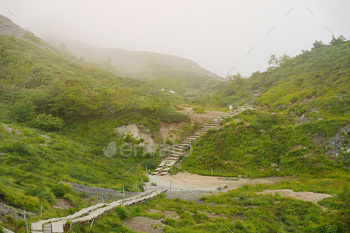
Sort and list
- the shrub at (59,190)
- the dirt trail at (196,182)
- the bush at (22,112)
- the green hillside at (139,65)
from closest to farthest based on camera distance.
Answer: the shrub at (59,190) → the dirt trail at (196,182) → the bush at (22,112) → the green hillside at (139,65)

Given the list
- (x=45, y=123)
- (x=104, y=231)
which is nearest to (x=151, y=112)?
(x=45, y=123)

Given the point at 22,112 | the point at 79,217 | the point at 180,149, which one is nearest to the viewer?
the point at 79,217

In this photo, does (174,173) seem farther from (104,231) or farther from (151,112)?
(104,231)

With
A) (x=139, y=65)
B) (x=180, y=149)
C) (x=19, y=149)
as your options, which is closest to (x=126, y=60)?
(x=139, y=65)

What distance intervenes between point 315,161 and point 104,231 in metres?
13.5

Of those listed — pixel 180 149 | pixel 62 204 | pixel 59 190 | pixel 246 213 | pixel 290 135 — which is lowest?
pixel 246 213

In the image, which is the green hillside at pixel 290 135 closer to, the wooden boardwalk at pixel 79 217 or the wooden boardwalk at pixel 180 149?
the wooden boardwalk at pixel 180 149

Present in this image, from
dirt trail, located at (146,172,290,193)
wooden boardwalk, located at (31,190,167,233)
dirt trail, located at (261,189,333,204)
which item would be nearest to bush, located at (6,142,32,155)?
wooden boardwalk, located at (31,190,167,233)

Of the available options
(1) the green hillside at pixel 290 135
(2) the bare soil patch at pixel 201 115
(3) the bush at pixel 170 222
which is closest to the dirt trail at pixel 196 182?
(1) the green hillside at pixel 290 135

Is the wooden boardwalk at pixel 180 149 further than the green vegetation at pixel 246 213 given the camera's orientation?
Yes

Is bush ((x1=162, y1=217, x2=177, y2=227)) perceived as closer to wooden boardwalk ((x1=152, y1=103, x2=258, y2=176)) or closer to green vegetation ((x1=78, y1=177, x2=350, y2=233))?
green vegetation ((x1=78, y1=177, x2=350, y2=233))

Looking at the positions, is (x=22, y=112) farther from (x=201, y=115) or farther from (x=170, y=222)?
(x=170, y=222)

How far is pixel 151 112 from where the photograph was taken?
2512 centimetres

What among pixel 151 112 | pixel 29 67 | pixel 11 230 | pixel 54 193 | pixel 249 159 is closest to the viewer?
pixel 11 230
